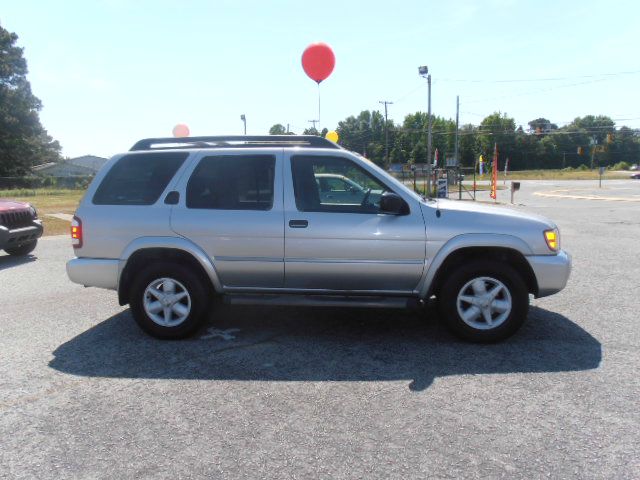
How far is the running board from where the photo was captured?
4.65 m

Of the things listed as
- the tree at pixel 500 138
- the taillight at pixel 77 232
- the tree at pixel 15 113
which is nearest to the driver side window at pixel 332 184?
the taillight at pixel 77 232

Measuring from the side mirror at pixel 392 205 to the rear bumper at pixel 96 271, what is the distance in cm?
259

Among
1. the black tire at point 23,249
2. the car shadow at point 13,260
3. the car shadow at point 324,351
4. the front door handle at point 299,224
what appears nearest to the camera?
the car shadow at point 324,351

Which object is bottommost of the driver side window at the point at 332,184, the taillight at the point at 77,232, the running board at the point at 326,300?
the running board at the point at 326,300

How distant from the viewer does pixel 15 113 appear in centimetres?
5600

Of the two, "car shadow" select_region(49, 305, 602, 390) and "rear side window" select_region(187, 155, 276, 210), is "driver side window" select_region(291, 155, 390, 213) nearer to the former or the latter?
"rear side window" select_region(187, 155, 276, 210)

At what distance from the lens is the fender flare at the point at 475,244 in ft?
15.1

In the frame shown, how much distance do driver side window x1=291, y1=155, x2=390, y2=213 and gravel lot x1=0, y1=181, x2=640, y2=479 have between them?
1332mm

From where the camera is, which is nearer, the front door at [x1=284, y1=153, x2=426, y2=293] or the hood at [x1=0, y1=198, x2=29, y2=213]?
the front door at [x1=284, y1=153, x2=426, y2=293]

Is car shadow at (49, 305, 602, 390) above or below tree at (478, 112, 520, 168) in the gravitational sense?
below

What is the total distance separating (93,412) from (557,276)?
3999 millimetres

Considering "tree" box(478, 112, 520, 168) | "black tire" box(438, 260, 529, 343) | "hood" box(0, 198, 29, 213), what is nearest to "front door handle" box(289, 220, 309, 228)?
"black tire" box(438, 260, 529, 343)

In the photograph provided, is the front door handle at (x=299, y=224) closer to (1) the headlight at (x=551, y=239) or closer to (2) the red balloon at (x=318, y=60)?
(1) the headlight at (x=551, y=239)

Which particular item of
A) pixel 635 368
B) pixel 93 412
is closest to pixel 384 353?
pixel 635 368
